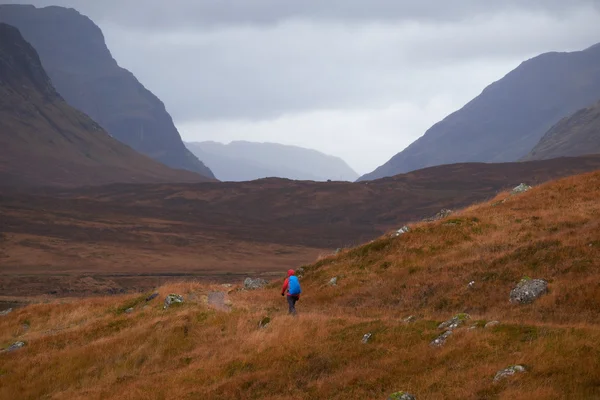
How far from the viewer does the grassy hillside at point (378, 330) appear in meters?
13.6

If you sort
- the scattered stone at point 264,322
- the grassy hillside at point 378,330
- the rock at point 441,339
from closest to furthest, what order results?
the grassy hillside at point 378,330
the rock at point 441,339
the scattered stone at point 264,322

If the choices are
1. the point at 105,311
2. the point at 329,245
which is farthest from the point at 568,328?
the point at 329,245

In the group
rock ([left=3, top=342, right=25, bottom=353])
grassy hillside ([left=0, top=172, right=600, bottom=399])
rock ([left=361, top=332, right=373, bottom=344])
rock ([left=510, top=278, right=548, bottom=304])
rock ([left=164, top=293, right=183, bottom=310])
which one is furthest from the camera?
rock ([left=164, top=293, right=183, bottom=310])

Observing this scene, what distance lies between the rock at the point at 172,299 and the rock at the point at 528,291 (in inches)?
512

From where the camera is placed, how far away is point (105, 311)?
29031mm

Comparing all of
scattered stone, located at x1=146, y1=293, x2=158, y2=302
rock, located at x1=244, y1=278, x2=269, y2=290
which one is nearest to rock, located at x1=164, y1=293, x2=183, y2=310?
scattered stone, located at x1=146, y1=293, x2=158, y2=302

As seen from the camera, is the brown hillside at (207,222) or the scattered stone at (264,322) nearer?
the scattered stone at (264,322)

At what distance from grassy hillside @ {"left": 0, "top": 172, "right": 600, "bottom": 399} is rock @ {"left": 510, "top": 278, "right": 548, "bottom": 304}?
352mm

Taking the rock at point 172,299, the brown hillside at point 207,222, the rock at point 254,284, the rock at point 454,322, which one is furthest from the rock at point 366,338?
the brown hillside at point 207,222

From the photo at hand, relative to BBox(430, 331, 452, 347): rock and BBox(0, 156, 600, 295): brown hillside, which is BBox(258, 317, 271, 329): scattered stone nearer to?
BBox(430, 331, 452, 347): rock

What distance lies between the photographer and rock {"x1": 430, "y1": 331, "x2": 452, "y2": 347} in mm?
15227

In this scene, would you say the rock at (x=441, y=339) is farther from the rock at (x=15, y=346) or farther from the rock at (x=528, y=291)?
the rock at (x=15, y=346)

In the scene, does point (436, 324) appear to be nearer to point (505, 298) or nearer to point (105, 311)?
point (505, 298)

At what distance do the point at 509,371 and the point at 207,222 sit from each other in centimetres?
11961
